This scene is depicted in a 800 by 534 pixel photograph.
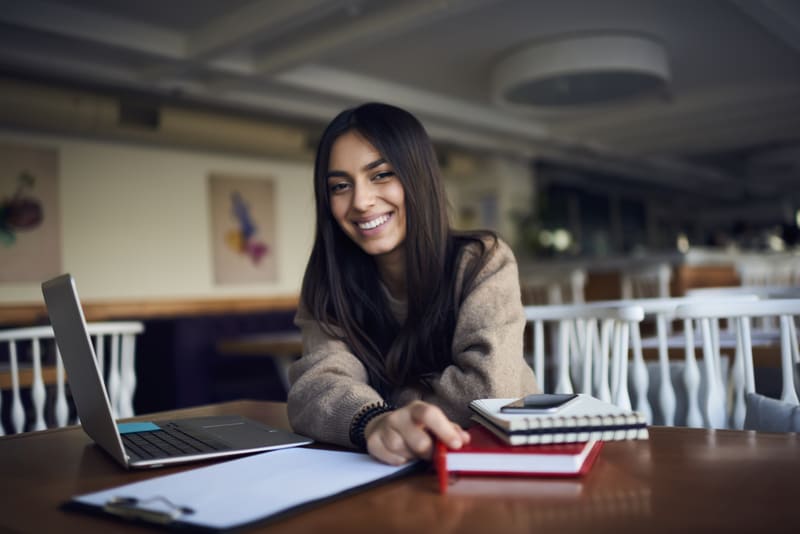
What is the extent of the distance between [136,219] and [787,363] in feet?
18.6

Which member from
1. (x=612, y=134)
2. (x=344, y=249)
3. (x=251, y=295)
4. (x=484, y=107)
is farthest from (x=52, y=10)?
(x=612, y=134)

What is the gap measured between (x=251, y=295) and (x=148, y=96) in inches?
80.5

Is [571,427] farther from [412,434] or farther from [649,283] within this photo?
[649,283]

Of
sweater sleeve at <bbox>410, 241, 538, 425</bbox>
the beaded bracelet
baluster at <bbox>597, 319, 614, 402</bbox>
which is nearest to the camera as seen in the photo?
the beaded bracelet

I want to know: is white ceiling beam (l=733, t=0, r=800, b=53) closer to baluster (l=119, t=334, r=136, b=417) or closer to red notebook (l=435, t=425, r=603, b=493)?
baluster (l=119, t=334, r=136, b=417)

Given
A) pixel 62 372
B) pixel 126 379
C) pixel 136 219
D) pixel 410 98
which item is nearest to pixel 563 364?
pixel 126 379

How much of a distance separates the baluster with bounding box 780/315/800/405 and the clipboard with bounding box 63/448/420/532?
792 millimetres

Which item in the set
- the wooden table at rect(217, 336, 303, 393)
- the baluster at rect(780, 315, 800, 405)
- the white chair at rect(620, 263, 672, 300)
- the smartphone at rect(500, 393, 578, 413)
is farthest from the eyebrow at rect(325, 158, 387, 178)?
the white chair at rect(620, 263, 672, 300)

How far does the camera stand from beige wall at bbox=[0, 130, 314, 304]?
568cm

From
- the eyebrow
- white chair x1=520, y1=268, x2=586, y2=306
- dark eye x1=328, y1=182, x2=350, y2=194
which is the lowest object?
white chair x1=520, y1=268, x2=586, y2=306

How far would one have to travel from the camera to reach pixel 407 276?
129 cm

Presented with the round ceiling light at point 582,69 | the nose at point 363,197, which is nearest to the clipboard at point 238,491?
the nose at point 363,197

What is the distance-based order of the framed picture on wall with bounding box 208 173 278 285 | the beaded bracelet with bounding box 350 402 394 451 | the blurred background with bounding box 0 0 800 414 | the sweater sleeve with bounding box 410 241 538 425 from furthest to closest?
the framed picture on wall with bounding box 208 173 278 285, the blurred background with bounding box 0 0 800 414, the sweater sleeve with bounding box 410 241 538 425, the beaded bracelet with bounding box 350 402 394 451

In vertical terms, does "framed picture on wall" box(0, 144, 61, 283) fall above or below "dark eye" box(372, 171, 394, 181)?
above
